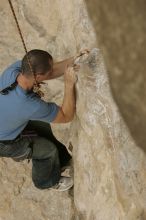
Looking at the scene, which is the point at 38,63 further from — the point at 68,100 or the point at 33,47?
the point at 33,47

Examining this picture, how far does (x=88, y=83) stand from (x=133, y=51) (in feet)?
2.82

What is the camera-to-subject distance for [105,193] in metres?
3.04

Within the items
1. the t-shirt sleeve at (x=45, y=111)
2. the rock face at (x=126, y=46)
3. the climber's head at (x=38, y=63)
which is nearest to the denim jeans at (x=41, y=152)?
the t-shirt sleeve at (x=45, y=111)

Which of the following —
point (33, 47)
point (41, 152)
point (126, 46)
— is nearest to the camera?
point (126, 46)

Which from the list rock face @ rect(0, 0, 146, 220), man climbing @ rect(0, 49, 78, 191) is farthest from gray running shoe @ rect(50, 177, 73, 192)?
rock face @ rect(0, 0, 146, 220)

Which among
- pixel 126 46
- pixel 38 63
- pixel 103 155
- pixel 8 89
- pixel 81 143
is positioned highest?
pixel 126 46

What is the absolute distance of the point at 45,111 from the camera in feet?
10.2

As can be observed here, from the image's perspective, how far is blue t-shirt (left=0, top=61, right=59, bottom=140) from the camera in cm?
308

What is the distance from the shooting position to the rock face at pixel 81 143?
261cm

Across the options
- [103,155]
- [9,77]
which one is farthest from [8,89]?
[103,155]

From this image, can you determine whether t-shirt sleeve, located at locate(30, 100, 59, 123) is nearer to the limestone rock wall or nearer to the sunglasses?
the sunglasses

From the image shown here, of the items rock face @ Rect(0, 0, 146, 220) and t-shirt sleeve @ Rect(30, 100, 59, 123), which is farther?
t-shirt sleeve @ Rect(30, 100, 59, 123)

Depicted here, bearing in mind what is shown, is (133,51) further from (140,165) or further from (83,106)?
(83,106)

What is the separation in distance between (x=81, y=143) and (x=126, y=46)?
1.46 metres
